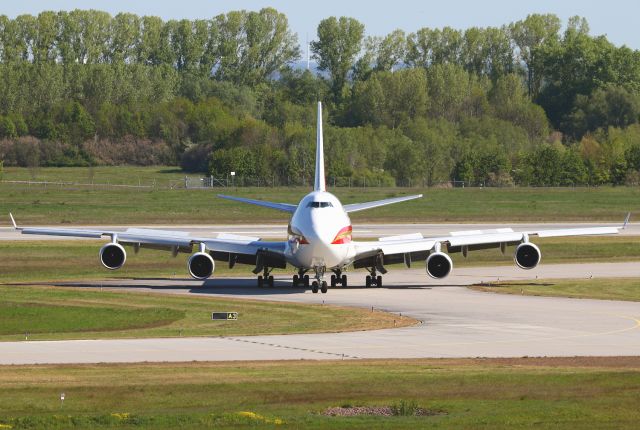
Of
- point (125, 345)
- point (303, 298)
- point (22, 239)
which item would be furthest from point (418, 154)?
point (125, 345)

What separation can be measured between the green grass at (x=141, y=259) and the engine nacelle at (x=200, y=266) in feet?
28.0

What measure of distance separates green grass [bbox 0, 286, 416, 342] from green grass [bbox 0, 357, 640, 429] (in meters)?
8.21

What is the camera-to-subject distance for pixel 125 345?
4134cm

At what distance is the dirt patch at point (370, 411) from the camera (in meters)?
29.4

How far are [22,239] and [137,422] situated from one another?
197 feet

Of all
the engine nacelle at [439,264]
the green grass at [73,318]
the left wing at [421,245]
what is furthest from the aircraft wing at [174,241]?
the green grass at [73,318]

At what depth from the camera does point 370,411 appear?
2975 centimetres

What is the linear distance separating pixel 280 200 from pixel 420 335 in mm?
83577

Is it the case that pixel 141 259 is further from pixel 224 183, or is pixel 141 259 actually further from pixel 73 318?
pixel 224 183

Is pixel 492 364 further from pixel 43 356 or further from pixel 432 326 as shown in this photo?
pixel 43 356

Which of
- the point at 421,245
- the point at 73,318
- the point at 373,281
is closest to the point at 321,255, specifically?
the point at 373,281

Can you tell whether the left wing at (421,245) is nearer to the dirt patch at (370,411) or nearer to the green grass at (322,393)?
the green grass at (322,393)

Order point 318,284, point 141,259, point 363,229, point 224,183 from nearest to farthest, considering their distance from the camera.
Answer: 1. point 318,284
2. point 141,259
3. point 363,229
4. point 224,183

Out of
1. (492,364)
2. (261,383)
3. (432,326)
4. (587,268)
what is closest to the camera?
(261,383)
